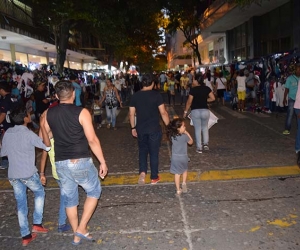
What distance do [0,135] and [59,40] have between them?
12.2 metres

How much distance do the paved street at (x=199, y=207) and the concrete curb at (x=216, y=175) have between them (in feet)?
0.05

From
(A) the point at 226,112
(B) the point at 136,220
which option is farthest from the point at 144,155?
(A) the point at 226,112

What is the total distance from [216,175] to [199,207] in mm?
1501

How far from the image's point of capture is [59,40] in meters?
19.8

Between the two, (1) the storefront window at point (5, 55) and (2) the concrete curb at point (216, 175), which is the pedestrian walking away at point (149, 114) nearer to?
(2) the concrete curb at point (216, 175)

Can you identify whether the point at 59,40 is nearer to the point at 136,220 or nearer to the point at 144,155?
the point at 144,155

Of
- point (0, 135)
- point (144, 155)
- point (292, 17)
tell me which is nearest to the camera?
point (144, 155)

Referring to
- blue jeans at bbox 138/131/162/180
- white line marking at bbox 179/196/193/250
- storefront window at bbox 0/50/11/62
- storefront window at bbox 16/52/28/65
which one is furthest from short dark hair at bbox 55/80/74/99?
storefront window at bbox 16/52/28/65

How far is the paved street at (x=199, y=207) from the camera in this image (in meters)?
4.06

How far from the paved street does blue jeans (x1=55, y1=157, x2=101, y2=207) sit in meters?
0.62

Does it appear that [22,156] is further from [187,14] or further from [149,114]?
[187,14]

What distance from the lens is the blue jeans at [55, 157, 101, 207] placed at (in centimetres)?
377

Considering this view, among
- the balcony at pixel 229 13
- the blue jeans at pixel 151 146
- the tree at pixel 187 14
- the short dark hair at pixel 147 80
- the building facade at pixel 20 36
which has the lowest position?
the blue jeans at pixel 151 146

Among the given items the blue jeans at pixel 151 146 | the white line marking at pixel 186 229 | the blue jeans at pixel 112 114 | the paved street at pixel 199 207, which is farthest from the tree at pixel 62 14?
the white line marking at pixel 186 229
